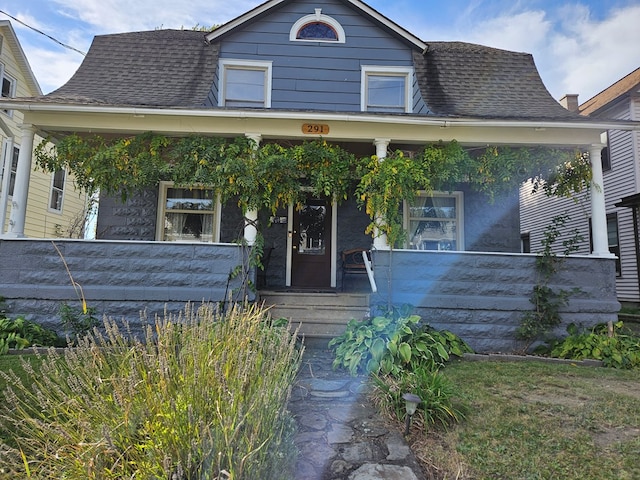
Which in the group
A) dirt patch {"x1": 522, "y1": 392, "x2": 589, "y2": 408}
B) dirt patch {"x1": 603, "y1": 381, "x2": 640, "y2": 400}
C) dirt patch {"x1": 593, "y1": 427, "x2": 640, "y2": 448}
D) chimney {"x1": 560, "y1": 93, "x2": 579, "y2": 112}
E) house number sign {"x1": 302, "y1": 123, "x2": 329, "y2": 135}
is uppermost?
chimney {"x1": 560, "y1": 93, "x2": 579, "y2": 112}

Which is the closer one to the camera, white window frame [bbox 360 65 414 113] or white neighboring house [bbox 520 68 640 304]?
white window frame [bbox 360 65 414 113]

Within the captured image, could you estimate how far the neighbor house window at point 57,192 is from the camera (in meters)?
12.1

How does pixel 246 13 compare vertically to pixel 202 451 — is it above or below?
above

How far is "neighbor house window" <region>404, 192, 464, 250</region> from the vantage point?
7.48 meters

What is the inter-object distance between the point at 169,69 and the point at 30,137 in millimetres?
2866

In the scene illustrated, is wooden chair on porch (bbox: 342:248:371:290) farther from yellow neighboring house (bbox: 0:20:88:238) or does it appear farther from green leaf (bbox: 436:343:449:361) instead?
yellow neighboring house (bbox: 0:20:88:238)

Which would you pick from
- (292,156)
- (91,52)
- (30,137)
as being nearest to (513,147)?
(292,156)

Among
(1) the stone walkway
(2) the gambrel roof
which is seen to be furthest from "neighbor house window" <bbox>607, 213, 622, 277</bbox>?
(1) the stone walkway

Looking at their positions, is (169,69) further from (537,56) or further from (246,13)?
(537,56)

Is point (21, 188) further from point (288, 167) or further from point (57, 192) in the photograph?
point (57, 192)

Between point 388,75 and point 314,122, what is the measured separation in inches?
109

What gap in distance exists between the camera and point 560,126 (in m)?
5.39

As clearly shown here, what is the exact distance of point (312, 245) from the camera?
758 cm

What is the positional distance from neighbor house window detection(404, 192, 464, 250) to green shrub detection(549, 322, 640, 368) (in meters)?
2.70
